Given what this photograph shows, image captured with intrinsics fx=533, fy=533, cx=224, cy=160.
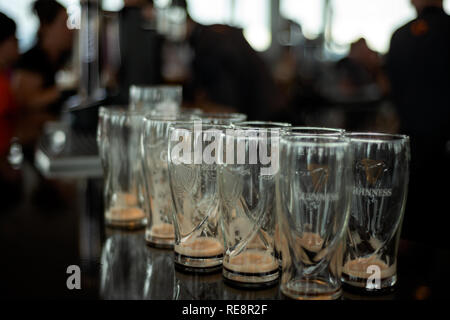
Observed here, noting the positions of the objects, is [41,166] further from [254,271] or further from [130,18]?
→ [254,271]

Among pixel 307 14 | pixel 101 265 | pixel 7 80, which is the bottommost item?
pixel 101 265

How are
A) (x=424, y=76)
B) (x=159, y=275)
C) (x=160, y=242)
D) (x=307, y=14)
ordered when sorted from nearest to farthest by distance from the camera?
1. (x=159, y=275)
2. (x=160, y=242)
3. (x=424, y=76)
4. (x=307, y=14)

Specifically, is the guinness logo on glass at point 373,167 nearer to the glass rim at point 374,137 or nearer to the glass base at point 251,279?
the glass rim at point 374,137

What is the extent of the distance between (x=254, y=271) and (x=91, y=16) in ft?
6.02

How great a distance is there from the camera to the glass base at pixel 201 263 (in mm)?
708

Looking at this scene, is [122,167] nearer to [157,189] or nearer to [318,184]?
[157,189]

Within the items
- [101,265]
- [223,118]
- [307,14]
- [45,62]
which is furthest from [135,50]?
[307,14]

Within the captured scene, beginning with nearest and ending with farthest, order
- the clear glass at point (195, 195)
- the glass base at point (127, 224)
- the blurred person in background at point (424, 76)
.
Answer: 1. the clear glass at point (195, 195)
2. the glass base at point (127, 224)
3. the blurred person in background at point (424, 76)

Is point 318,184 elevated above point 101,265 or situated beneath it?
elevated above

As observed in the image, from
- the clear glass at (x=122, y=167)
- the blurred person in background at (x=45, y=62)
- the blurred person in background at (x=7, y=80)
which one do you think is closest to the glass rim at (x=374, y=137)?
the clear glass at (x=122, y=167)

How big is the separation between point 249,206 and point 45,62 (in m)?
3.09

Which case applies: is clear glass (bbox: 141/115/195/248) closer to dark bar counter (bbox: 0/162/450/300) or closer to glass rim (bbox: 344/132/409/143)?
dark bar counter (bbox: 0/162/450/300)

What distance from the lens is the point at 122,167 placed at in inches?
37.3
